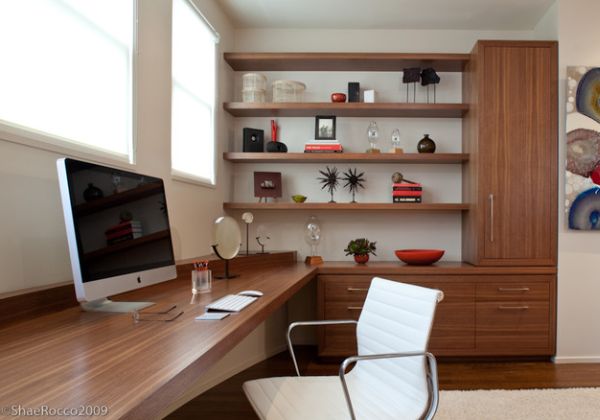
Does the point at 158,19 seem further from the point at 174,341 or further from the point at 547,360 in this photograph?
the point at 547,360

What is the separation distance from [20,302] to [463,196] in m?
3.41

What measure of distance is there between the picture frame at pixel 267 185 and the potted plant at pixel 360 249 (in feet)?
2.63

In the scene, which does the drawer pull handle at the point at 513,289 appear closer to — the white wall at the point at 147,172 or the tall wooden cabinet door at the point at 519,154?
the tall wooden cabinet door at the point at 519,154

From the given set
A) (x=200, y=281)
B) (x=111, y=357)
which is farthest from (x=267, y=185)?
(x=111, y=357)

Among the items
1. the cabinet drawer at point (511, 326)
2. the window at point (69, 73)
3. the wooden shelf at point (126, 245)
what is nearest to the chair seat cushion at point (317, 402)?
the wooden shelf at point (126, 245)

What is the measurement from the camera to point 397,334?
1479mm

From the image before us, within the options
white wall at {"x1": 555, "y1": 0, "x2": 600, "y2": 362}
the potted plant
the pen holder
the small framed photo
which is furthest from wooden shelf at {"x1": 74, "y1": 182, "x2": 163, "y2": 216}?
white wall at {"x1": 555, "y1": 0, "x2": 600, "y2": 362}

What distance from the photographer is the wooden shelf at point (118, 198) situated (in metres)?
1.33

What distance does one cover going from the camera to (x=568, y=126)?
3.27m

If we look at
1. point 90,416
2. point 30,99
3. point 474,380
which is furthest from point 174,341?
point 474,380

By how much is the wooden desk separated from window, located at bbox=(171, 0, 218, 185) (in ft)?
4.95

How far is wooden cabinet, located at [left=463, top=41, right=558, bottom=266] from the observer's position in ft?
10.8

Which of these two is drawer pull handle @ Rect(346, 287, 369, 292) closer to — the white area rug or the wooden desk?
the white area rug

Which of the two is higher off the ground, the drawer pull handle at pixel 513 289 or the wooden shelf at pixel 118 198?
the wooden shelf at pixel 118 198
